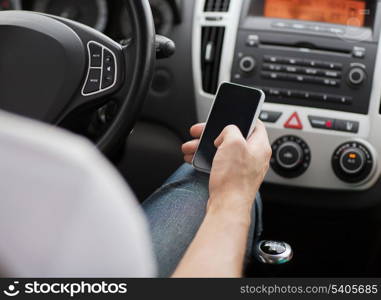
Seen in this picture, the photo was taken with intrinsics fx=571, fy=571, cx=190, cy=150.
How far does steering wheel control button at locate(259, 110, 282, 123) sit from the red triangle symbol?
0.08 ft

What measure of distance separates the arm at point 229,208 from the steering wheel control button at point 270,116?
0.96 ft

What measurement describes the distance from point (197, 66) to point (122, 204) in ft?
3.09

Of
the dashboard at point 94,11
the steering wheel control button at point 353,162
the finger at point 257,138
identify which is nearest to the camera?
the finger at point 257,138

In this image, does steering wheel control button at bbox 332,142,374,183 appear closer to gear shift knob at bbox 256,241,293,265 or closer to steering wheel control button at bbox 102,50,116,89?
gear shift knob at bbox 256,241,293,265

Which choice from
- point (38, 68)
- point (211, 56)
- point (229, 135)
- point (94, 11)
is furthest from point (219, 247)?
point (94, 11)

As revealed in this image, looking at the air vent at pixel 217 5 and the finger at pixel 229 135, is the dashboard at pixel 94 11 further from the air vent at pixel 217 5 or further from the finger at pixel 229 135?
the finger at pixel 229 135

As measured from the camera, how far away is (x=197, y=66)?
4.17ft

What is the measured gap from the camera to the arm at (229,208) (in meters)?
0.60

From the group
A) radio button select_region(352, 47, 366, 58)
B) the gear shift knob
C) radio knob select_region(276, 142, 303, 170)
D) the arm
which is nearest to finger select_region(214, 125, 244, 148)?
the arm

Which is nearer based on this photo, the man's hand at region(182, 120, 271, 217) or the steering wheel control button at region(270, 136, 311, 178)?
the man's hand at region(182, 120, 271, 217)

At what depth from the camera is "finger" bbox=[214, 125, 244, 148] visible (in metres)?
0.81

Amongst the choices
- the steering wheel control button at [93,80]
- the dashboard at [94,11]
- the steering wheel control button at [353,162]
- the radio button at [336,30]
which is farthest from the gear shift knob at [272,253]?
the dashboard at [94,11]

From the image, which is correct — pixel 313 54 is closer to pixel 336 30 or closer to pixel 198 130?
pixel 336 30

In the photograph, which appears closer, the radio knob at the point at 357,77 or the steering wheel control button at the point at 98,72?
the steering wheel control button at the point at 98,72
